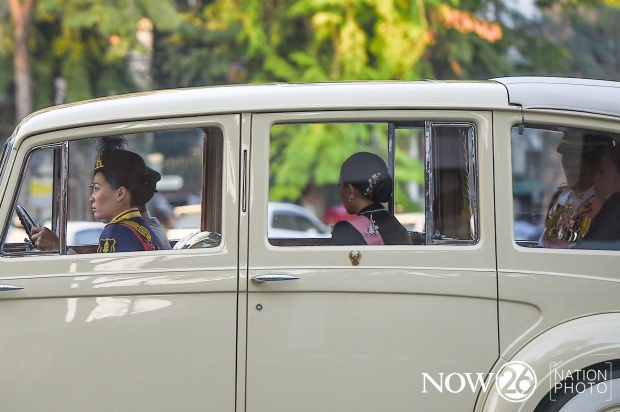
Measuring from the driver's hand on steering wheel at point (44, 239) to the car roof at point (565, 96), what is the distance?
2197 millimetres

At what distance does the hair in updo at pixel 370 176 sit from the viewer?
14.1ft

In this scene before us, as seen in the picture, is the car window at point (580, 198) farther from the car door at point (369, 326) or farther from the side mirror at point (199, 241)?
the side mirror at point (199, 241)

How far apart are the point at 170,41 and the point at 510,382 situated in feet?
47.1

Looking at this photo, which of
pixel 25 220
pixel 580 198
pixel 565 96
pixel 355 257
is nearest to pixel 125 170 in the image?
pixel 25 220

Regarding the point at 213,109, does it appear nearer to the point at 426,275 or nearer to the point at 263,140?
the point at 263,140

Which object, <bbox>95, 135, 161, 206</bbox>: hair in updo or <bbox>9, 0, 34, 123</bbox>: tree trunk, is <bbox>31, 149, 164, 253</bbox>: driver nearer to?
<bbox>95, 135, 161, 206</bbox>: hair in updo

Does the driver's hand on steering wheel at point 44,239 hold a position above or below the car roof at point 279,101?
below

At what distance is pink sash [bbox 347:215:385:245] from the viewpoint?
4062 millimetres

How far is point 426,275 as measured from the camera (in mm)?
3807

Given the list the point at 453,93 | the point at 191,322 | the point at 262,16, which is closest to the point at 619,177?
the point at 453,93

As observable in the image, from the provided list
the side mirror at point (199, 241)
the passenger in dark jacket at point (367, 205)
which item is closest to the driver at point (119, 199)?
the side mirror at point (199, 241)

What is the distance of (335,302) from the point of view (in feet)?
12.5

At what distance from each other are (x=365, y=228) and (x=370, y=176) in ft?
0.96

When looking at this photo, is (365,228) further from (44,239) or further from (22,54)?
(22,54)
